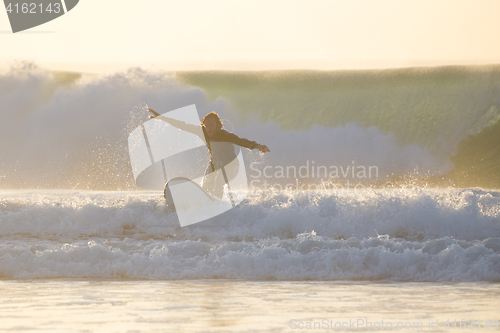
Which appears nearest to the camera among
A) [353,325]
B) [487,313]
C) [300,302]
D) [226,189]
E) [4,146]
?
[353,325]

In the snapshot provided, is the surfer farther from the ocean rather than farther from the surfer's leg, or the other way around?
the ocean

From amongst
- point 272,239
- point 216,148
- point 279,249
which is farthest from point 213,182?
point 279,249

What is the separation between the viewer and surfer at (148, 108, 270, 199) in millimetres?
7066

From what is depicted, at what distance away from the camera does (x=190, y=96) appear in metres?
22.3

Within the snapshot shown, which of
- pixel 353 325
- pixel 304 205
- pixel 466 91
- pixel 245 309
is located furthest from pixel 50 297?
pixel 466 91

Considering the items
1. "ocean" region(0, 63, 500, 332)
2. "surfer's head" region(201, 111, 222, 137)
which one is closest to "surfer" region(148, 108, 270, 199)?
"surfer's head" region(201, 111, 222, 137)

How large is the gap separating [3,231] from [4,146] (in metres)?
15.7

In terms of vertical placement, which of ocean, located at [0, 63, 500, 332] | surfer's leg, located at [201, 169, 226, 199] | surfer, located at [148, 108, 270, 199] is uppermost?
surfer, located at [148, 108, 270, 199]

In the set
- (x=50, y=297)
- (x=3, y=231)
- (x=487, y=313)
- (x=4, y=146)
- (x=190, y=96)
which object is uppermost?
(x=190, y=96)

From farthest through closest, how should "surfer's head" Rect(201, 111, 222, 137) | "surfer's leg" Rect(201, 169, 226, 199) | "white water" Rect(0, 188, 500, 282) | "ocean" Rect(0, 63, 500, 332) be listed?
"surfer's leg" Rect(201, 169, 226, 199), "surfer's head" Rect(201, 111, 222, 137), "white water" Rect(0, 188, 500, 282), "ocean" Rect(0, 63, 500, 332)

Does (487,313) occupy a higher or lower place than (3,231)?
lower

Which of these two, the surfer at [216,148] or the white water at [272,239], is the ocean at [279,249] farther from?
the surfer at [216,148]

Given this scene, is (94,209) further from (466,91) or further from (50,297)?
(466,91)

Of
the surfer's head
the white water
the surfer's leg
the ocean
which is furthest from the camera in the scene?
the surfer's leg
